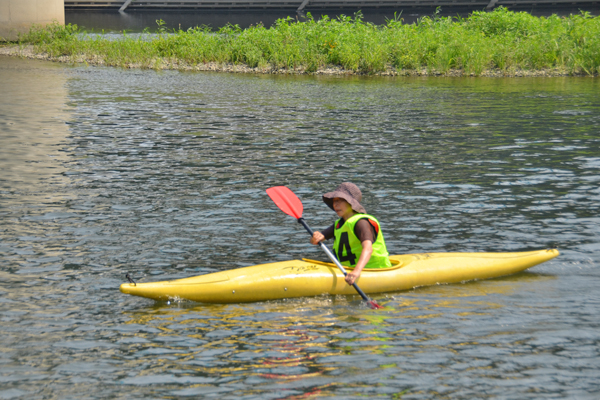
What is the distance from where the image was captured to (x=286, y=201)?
7.08 meters

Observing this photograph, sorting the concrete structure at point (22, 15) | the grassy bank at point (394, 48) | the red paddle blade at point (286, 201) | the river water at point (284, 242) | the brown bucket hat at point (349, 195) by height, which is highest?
the concrete structure at point (22, 15)

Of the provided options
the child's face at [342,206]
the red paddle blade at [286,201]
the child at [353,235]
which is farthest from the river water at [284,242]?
the child's face at [342,206]

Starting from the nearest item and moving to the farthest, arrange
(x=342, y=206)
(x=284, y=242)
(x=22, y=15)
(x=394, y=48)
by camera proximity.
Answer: (x=342, y=206), (x=284, y=242), (x=394, y=48), (x=22, y=15)

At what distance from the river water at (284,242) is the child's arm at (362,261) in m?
0.24

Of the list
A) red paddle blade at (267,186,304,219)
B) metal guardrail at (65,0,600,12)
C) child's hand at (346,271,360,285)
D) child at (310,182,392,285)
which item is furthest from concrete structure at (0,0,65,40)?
child's hand at (346,271,360,285)

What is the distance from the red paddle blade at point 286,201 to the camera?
23.0 feet

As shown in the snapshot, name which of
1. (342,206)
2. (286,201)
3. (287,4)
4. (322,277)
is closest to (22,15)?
(287,4)

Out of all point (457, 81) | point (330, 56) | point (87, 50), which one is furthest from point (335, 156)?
point (87, 50)

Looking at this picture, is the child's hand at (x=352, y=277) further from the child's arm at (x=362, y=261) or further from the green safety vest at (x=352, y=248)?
the green safety vest at (x=352, y=248)

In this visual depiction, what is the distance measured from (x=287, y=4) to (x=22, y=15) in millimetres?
27712

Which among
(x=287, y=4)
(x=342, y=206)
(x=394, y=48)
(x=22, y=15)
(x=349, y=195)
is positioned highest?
(x=287, y=4)

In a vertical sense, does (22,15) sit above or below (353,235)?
above

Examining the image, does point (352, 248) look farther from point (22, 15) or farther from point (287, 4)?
point (287, 4)

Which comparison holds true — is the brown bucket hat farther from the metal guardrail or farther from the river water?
the metal guardrail
